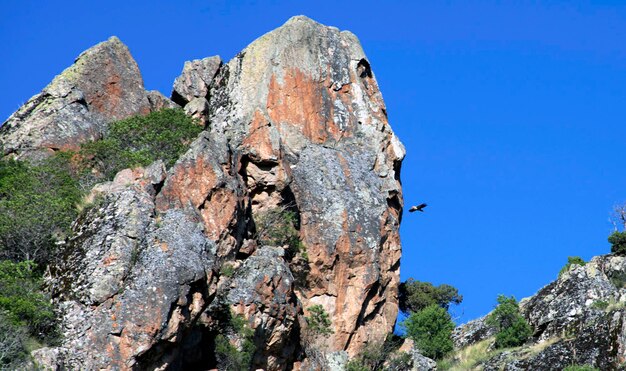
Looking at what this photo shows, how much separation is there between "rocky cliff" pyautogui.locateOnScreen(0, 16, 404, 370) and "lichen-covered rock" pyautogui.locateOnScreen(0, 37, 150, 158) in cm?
8

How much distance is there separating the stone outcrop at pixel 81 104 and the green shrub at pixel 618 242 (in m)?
21.7

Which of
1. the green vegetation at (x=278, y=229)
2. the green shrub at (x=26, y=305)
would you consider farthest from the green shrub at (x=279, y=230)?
the green shrub at (x=26, y=305)

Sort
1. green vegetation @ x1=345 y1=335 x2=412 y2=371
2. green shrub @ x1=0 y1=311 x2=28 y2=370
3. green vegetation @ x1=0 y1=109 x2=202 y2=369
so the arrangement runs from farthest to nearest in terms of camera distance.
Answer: green vegetation @ x1=345 y1=335 x2=412 y2=371
green vegetation @ x1=0 y1=109 x2=202 y2=369
green shrub @ x1=0 y1=311 x2=28 y2=370

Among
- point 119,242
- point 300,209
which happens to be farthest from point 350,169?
point 119,242

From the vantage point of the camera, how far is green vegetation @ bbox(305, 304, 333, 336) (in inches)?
2132

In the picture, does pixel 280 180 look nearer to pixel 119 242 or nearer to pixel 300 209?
pixel 300 209

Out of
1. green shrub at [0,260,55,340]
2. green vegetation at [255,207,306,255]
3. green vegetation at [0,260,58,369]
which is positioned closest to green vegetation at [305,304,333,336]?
green vegetation at [255,207,306,255]

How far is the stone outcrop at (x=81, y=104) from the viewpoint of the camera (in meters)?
60.8

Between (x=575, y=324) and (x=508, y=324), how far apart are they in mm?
3792

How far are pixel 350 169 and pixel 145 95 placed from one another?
13.1 m

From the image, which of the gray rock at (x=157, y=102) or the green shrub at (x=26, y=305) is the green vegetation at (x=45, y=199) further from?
the gray rock at (x=157, y=102)

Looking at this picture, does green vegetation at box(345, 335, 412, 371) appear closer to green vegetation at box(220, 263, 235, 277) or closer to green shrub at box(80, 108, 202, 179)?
green vegetation at box(220, 263, 235, 277)

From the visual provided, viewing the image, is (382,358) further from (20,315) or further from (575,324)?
(20,315)

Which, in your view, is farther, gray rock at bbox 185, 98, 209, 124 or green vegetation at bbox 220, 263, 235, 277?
gray rock at bbox 185, 98, 209, 124
